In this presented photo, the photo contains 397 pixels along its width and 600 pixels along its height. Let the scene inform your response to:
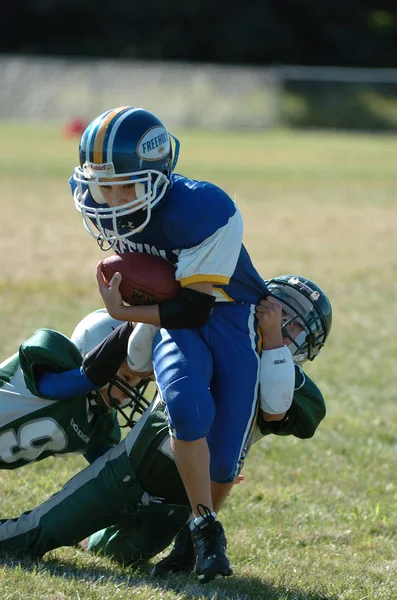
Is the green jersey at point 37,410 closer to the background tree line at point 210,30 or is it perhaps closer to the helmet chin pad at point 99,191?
the helmet chin pad at point 99,191

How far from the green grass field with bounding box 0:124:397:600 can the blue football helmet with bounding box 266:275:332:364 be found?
1.72ft

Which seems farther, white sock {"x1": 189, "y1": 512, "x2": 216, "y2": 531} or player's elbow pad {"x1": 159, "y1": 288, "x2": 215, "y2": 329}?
player's elbow pad {"x1": 159, "y1": 288, "x2": 215, "y2": 329}

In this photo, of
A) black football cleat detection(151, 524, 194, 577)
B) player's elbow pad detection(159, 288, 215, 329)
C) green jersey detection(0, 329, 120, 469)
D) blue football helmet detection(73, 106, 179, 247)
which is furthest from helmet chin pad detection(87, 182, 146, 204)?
black football cleat detection(151, 524, 194, 577)

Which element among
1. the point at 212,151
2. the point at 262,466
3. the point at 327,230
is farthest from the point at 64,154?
the point at 262,466

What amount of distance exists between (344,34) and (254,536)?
42321 mm

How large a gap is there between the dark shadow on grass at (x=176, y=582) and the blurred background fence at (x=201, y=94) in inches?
1189

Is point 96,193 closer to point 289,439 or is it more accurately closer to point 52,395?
point 52,395

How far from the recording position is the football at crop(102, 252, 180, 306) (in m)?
3.54

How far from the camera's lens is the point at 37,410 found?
3783mm

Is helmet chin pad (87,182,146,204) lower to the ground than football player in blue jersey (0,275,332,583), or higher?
higher

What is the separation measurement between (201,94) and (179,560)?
31192 mm

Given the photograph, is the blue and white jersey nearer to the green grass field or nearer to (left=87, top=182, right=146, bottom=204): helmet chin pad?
(left=87, top=182, right=146, bottom=204): helmet chin pad

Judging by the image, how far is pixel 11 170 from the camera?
1845 cm

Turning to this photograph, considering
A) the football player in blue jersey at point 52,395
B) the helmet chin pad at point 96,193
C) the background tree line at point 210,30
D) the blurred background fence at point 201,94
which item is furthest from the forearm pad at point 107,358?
the background tree line at point 210,30
